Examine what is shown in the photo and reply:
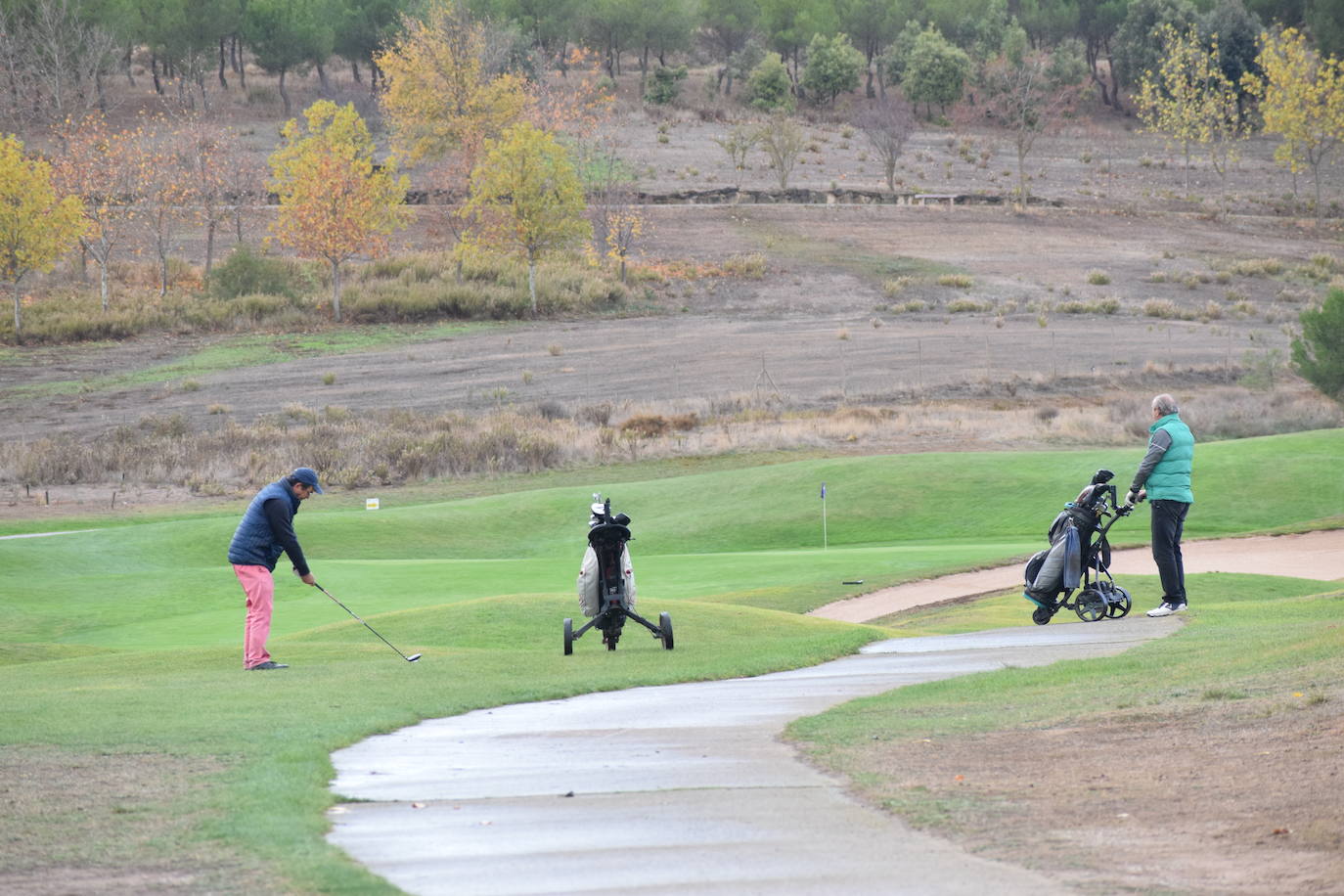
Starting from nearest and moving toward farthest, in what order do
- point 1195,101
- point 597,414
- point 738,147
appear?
point 597,414, point 738,147, point 1195,101

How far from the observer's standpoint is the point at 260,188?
88875 mm

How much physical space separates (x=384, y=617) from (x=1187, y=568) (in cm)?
1310

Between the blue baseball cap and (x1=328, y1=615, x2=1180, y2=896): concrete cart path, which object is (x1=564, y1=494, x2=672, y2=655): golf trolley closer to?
the blue baseball cap

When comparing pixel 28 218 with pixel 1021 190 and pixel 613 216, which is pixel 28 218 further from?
pixel 1021 190

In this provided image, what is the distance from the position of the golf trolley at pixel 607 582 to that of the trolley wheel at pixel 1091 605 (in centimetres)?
490

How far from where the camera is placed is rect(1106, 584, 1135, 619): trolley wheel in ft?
56.4

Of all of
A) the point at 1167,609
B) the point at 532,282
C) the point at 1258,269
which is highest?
the point at 532,282

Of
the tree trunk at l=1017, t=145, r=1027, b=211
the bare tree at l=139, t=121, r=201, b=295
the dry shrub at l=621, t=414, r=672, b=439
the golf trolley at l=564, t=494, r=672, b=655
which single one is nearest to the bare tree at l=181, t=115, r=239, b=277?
the bare tree at l=139, t=121, r=201, b=295

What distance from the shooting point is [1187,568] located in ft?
79.3

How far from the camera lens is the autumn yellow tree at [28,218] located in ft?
217

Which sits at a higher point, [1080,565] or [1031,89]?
[1031,89]

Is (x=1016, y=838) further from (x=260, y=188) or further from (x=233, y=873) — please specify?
(x=260, y=188)

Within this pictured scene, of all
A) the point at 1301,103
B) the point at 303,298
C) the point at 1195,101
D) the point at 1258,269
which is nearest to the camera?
the point at 303,298

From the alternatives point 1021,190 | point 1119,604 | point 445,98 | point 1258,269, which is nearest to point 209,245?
point 445,98
